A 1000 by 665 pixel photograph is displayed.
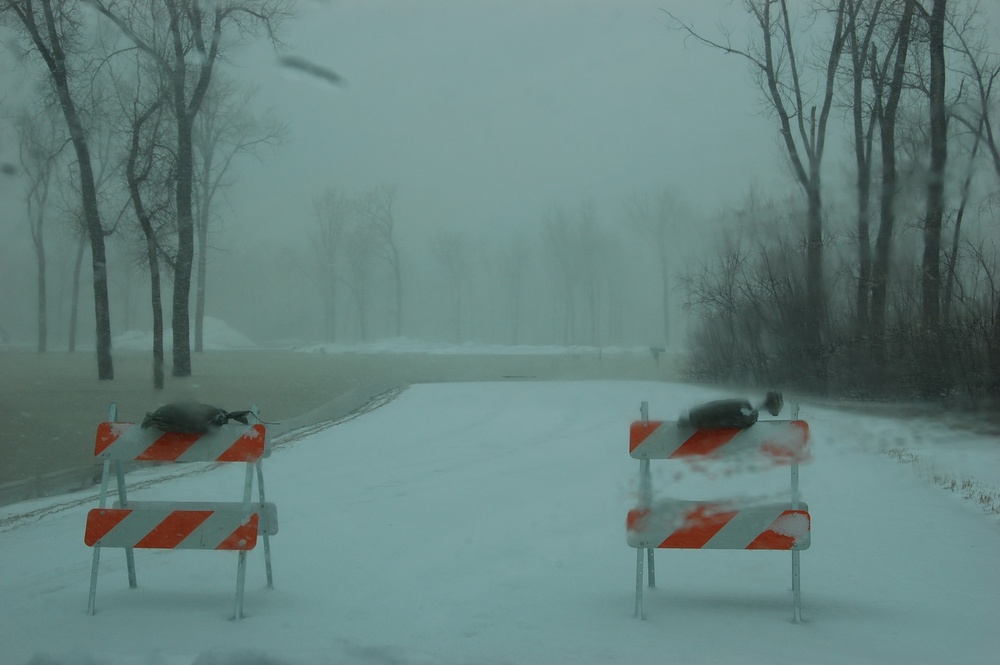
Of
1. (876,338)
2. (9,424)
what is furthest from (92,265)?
(876,338)

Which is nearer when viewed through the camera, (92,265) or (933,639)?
(933,639)

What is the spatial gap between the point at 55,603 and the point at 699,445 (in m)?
3.76

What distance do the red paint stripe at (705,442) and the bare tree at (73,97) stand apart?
57.8 ft

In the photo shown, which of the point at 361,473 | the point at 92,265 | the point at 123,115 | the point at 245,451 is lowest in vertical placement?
the point at 361,473

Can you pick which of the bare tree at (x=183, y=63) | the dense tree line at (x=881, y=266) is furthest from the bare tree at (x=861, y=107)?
the bare tree at (x=183, y=63)

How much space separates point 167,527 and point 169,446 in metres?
0.46

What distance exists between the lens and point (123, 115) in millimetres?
20750

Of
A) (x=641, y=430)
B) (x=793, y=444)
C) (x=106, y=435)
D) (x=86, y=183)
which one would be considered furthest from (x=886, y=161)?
(x=106, y=435)

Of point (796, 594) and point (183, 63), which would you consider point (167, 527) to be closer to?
point (796, 594)

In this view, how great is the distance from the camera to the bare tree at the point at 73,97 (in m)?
18.3

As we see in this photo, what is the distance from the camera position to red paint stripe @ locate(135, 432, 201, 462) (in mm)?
4961

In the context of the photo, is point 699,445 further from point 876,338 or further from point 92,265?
point 92,265

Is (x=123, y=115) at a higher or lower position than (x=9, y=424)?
higher

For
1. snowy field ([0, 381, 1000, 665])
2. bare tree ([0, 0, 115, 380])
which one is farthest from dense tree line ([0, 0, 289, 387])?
snowy field ([0, 381, 1000, 665])
